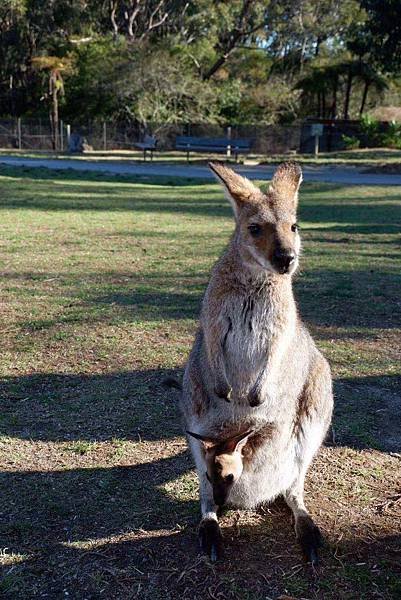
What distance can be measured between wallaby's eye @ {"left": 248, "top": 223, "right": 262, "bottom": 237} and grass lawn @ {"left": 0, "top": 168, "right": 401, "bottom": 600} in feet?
3.77

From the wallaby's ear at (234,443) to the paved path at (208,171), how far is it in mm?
14880

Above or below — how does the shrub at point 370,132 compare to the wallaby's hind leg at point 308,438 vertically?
above

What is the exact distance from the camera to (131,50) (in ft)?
110

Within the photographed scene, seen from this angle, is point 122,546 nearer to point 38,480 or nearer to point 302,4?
point 38,480

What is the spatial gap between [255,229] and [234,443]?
0.83 m

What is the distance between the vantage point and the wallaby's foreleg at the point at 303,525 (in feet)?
8.12

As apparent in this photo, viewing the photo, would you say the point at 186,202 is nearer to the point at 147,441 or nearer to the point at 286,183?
the point at 147,441

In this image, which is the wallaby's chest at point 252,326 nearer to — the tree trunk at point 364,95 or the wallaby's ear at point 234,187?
the wallaby's ear at point 234,187

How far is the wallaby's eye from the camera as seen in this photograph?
8.66 ft

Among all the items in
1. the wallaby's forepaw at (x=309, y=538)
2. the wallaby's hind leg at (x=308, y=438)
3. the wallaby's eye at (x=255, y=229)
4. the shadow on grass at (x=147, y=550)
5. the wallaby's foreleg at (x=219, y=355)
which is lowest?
the shadow on grass at (x=147, y=550)

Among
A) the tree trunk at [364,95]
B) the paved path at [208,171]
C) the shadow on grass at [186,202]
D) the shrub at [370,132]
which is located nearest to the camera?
the shadow on grass at [186,202]

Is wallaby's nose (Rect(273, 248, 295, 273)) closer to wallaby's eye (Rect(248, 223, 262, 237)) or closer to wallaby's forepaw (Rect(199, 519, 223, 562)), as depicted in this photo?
wallaby's eye (Rect(248, 223, 262, 237))

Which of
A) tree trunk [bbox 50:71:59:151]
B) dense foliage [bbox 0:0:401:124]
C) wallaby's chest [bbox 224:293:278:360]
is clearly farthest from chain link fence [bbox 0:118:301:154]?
wallaby's chest [bbox 224:293:278:360]

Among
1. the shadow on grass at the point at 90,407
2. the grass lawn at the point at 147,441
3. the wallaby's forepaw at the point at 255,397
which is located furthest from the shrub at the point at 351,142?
the wallaby's forepaw at the point at 255,397
